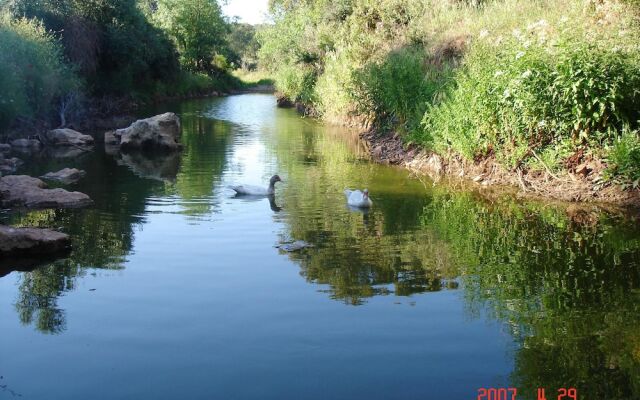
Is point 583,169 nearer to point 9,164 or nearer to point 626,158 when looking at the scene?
point 626,158

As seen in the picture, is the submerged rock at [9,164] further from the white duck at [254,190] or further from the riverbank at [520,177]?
the riverbank at [520,177]

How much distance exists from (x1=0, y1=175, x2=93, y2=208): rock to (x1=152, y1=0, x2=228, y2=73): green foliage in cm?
4954

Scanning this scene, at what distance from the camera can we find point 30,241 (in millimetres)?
8898

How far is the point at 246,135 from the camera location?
973 inches

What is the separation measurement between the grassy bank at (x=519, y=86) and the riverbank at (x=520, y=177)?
10 centimetres

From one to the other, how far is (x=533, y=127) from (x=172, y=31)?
173 feet

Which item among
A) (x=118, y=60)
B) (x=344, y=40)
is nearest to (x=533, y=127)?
(x=344, y=40)

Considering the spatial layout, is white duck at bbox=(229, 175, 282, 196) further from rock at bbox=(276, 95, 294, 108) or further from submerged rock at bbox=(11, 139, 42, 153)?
rock at bbox=(276, 95, 294, 108)

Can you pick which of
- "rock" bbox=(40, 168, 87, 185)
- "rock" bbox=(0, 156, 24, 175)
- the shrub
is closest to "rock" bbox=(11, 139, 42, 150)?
"rock" bbox=(0, 156, 24, 175)

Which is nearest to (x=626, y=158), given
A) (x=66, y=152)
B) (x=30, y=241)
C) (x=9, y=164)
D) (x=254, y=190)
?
(x=254, y=190)

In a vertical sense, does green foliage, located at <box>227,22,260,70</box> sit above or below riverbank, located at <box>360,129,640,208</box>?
above

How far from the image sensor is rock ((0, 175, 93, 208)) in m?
11.9

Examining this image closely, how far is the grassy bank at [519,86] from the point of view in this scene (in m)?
12.0

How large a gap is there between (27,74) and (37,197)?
39.5ft
